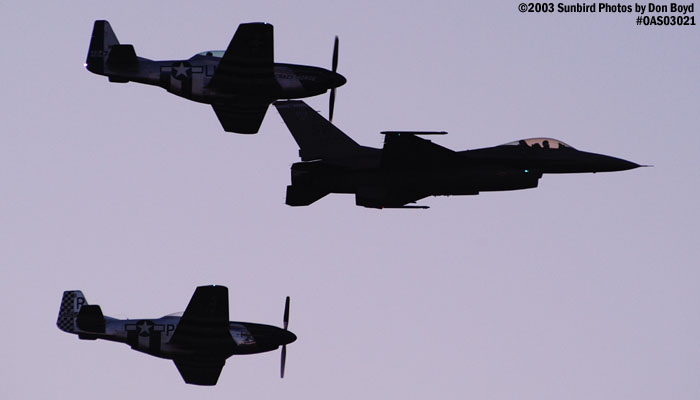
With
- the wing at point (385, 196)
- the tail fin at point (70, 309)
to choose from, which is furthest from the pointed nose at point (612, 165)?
the tail fin at point (70, 309)

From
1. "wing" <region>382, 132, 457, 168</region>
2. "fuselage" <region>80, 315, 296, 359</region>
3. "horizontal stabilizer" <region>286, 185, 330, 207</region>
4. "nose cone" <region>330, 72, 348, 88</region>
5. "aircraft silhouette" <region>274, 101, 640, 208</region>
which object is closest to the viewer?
"nose cone" <region>330, 72, 348, 88</region>

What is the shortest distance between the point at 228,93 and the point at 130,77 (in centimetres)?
472

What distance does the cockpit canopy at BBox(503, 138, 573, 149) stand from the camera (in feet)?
226

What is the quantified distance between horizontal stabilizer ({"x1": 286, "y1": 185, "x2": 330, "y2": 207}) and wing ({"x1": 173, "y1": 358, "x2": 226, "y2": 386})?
31.5ft

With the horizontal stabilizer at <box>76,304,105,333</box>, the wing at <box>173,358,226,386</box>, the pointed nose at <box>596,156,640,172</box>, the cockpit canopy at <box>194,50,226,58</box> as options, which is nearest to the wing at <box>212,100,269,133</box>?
the cockpit canopy at <box>194,50,226,58</box>

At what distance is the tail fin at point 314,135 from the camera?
71.2 m

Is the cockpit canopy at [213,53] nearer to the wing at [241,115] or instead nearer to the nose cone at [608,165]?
the wing at [241,115]

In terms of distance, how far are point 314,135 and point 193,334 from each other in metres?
12.0

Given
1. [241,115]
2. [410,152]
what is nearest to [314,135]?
[241,115]

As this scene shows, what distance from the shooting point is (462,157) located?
67688 mm

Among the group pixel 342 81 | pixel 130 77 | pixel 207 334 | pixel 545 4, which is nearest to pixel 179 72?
pixel 130 77

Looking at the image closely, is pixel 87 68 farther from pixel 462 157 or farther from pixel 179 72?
pixel 462 157

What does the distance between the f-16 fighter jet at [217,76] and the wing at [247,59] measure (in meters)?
0.05

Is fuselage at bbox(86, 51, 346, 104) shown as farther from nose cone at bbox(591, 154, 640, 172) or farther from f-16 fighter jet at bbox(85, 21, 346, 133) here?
nose cone at bbox(591, 154, 640, 172)
